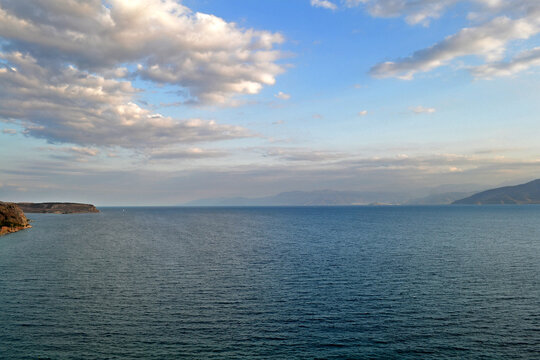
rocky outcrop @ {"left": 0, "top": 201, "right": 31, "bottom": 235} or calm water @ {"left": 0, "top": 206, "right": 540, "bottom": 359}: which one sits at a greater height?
rocky outcrop @ {"left": 0, "top": 201, "right": 31, "bottom": 235}

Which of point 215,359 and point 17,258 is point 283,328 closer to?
point 215,359

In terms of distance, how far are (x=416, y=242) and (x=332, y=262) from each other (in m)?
52.5

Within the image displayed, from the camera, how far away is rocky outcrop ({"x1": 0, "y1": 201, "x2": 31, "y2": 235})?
16541 cm

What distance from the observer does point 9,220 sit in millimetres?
174875

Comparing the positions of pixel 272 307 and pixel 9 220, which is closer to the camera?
pixel 272 307

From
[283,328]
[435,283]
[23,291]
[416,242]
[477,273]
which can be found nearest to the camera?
[283,328]

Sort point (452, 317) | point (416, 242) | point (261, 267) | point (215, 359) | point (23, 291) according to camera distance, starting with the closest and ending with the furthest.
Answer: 1. point (215, 359)
2. point (452, 317)
3. point (23, 291)
4. point (261, 267)
5. point (416, 242)

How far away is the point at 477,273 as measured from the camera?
70562 millimetres

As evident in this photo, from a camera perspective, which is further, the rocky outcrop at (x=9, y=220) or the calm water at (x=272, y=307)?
the rocky outcrop at (x=9, y=220)

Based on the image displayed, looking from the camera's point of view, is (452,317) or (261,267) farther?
(261,267)

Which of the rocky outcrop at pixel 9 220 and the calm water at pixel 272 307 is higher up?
the rocky outcrop at pixel 9 220

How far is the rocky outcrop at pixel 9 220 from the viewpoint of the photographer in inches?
6512

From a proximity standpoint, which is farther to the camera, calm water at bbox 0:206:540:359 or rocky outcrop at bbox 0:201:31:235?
rocky outcrop at bbox 0:201:31:235

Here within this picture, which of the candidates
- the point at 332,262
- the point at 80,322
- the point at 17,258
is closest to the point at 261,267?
the point at 332,262
